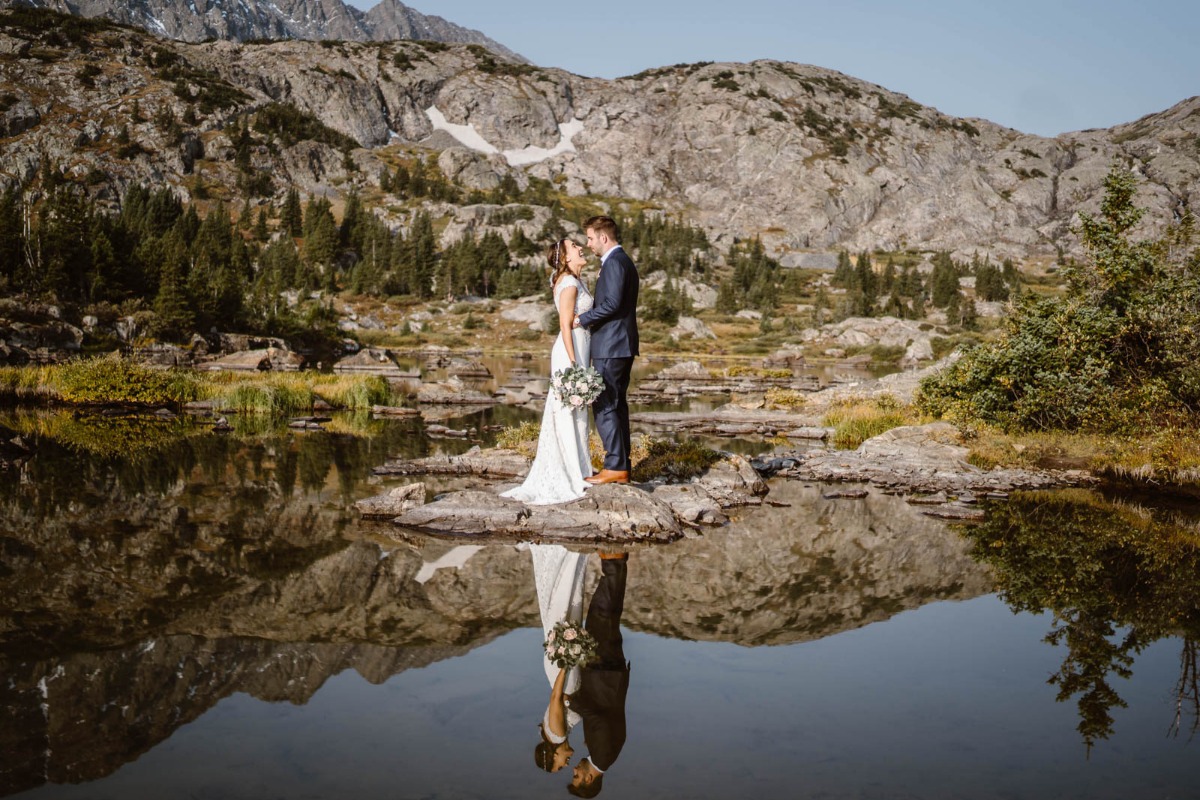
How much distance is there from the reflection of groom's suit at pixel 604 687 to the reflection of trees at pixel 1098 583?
10.7 feet

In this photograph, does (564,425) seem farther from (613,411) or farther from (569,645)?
(569,645)

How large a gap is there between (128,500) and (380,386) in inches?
830

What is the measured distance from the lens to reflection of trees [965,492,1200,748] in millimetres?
6930

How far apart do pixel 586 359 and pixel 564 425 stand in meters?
1.21

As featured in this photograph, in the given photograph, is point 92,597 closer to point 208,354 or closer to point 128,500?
point 128,500

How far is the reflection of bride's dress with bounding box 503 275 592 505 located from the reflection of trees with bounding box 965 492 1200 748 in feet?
19.8

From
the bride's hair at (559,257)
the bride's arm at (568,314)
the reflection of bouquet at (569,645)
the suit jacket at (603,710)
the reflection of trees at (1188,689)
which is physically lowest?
the reflection of trees at (1188,689)

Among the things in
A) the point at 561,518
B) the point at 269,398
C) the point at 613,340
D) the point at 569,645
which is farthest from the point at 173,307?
the point at 569,645

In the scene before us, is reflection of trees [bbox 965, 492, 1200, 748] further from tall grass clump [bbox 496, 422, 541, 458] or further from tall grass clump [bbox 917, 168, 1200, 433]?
tall grass clump [bbox 496, 422, 541, 458]

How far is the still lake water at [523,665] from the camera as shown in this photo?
498 cm

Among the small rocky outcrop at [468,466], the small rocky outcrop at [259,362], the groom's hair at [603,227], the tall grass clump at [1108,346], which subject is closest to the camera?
the groom's hair at [603,227]

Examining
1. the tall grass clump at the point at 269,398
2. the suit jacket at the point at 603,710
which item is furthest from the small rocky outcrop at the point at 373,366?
the suit jacket at the point at 603,710

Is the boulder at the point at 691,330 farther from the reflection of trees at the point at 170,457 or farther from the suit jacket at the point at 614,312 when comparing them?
the suit jacket at the point at 614,312

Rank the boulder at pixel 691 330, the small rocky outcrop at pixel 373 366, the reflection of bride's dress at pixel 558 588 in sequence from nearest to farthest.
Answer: the reflection of bride's dress at pixel 558 588 → the small rocky outcrop at pixel 373 366 → the boulder at pixel 691 330
